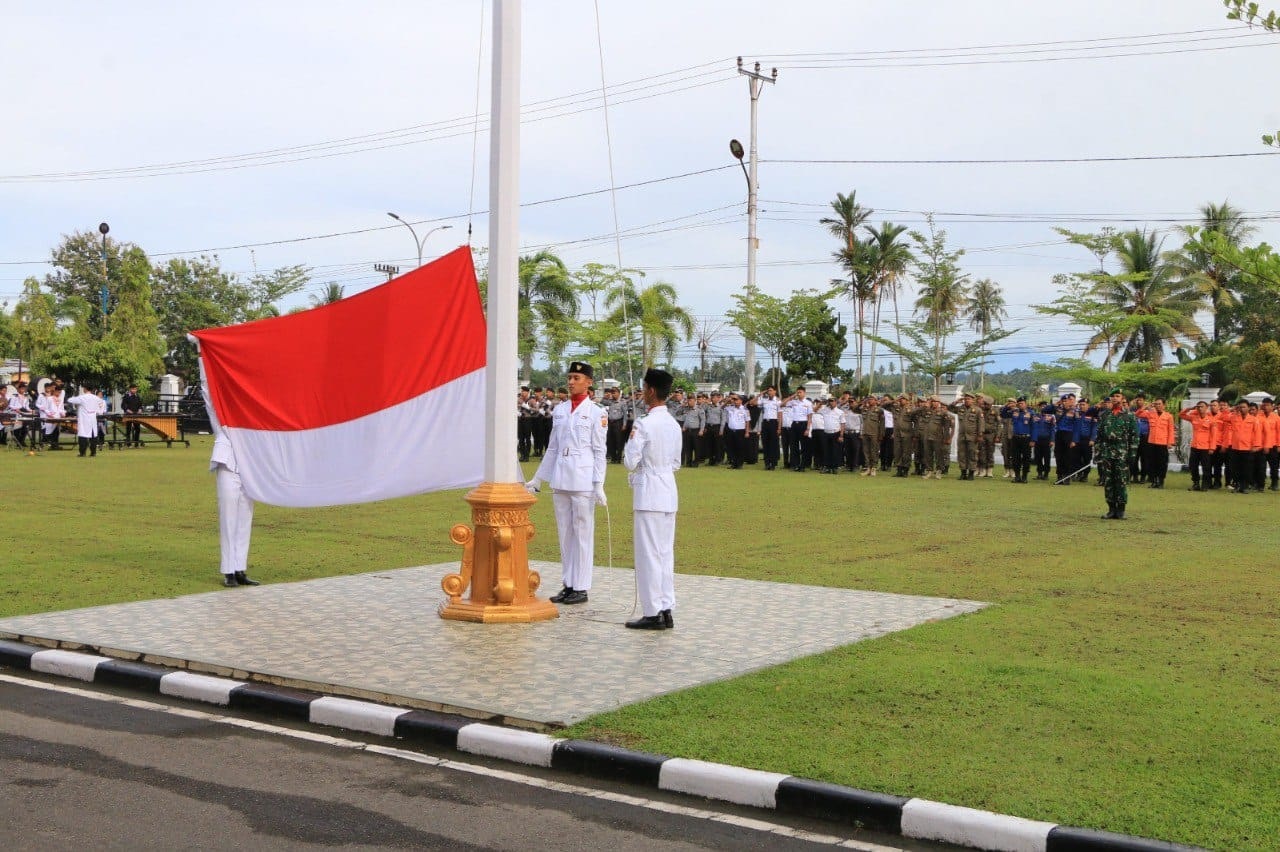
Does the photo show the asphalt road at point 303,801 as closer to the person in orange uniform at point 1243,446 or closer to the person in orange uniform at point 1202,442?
the person in orange uniform at point 1202,442

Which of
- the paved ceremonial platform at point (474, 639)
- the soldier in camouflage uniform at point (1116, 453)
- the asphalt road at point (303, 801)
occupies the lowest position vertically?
the asphalt road at point (303, 801)

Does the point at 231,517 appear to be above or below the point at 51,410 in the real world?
below

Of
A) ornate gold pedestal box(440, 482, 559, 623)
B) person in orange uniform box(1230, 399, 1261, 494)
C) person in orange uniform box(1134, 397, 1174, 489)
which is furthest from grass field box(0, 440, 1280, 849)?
person in orange uniform box(1134, 397, 1174, 489)

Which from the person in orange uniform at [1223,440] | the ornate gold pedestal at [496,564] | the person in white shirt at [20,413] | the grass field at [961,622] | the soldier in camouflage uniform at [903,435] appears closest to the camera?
the grass field at [961,622]

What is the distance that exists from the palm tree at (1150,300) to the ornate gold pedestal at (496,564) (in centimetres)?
4192

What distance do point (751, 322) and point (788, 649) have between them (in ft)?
137

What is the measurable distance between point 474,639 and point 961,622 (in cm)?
368

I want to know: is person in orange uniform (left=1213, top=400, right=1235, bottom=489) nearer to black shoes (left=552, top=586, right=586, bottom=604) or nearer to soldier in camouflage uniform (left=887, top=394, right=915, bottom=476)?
soldier in camouflage uniform (left=887, top=394, right=915, bottom=476)

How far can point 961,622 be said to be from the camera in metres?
9.74

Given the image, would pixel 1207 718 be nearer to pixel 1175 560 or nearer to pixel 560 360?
pixel 1175 560

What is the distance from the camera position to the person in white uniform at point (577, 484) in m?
10.8

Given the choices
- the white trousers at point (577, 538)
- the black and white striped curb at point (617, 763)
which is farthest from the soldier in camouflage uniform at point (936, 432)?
the black and white striped curb at point (617, 763)

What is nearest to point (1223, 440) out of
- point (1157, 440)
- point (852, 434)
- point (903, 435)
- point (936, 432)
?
point (1157, 440)

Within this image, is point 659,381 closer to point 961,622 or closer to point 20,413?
point 961,622
